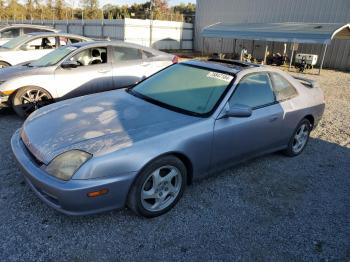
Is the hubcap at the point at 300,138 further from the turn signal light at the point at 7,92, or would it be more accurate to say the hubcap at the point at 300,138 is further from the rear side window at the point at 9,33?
the rear side window at the point at 9,33

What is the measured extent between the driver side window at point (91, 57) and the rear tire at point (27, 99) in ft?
2.91

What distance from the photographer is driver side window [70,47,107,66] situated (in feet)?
19.4

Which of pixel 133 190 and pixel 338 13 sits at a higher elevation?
→ pixel 338 13

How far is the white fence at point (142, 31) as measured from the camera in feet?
71.3

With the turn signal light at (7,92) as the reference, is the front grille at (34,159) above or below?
above

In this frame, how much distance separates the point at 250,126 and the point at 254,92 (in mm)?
461

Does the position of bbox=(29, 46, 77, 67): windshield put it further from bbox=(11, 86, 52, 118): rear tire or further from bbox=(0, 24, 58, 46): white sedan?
bbox=(0, 24, 58, 46): white sedan

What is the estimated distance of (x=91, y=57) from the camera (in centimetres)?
606

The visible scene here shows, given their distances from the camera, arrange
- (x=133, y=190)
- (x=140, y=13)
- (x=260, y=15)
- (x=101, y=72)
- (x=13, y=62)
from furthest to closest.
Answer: (x=140, y=13)
(x=260, y=15)
(x=13, y=62)
(x=101, y=72)
(x=133, y=190)

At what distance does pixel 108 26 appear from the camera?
23047 millimetres

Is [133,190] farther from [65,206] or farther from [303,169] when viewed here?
[303,169]

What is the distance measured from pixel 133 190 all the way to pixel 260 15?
21821mm

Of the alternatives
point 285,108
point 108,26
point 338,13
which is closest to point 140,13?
point 108,26

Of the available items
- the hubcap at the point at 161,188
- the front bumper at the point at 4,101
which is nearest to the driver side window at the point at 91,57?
the front bumper at the point at 4,101
